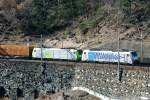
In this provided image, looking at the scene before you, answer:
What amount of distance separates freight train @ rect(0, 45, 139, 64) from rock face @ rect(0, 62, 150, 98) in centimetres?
423

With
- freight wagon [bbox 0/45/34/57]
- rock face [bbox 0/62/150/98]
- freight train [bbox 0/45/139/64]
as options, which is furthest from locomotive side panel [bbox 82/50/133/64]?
freight wagon [bbox 0/45/34/57]

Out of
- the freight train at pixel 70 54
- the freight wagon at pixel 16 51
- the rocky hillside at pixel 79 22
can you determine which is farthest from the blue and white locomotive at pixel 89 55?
the rocky hillside at pixel 79 22

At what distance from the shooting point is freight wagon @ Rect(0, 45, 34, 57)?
8506 cm

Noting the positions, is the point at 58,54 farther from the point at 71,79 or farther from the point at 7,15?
the point at 7,15

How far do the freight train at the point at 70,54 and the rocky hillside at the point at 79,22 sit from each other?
11676 mm

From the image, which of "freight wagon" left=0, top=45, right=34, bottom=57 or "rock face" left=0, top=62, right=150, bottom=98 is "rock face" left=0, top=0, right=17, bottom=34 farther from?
"rock face" left=0, top=62, right=150, bottom=98

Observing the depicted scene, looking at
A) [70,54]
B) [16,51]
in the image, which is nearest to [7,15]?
[16,51]

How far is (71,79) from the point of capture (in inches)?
2662

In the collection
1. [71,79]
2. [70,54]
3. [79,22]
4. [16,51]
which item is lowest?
[71,79]

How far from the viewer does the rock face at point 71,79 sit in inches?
2434

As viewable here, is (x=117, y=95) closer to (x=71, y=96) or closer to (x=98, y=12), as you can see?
(x=71, y=96)

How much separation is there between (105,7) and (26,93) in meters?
36.9

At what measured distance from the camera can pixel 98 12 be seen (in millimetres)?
102062

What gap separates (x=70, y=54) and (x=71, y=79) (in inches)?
400
